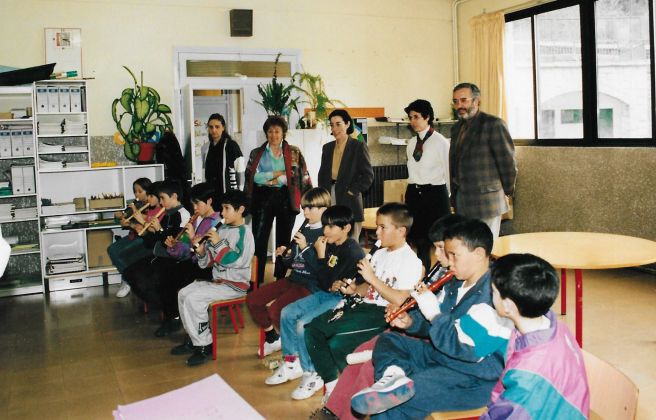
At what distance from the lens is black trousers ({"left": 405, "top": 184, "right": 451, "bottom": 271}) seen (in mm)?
4391

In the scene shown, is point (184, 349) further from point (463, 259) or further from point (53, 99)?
point (53, 99)

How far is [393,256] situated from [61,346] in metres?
2.51

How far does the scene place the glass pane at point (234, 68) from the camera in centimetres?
669

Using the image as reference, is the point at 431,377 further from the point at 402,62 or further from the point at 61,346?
the point at 402,62

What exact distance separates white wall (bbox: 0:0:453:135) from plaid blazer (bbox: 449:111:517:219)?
11.5 feet

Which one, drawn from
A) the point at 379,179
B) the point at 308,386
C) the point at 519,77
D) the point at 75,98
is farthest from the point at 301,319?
the point at 519,77

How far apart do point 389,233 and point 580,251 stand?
120 centimetres

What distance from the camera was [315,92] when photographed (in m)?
6.91

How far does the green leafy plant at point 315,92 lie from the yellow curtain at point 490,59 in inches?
66.7

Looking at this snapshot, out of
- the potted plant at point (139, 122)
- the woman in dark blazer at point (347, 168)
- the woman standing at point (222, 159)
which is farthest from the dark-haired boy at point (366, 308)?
the potted plant at point (139, 122)

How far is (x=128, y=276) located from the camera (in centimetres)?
449

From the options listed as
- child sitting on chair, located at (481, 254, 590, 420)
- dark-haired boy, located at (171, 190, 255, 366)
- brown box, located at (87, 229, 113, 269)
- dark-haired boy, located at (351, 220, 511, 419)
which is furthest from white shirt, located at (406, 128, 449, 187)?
brown box, located at (87, 229, 113, 269)

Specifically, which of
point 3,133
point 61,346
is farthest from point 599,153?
point 3,133

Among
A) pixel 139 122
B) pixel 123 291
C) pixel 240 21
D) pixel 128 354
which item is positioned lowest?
pixel 128 354
